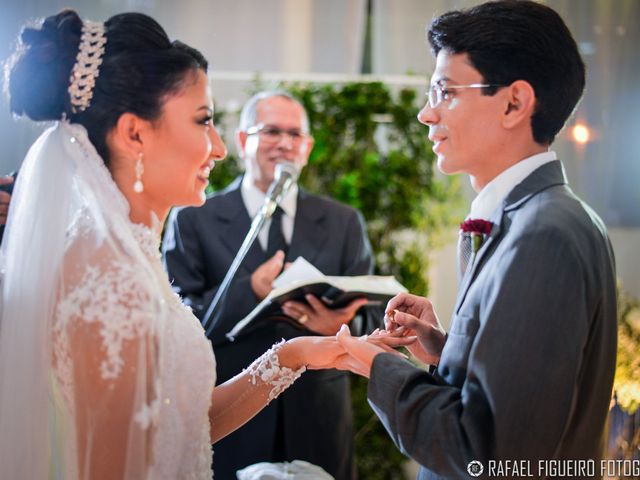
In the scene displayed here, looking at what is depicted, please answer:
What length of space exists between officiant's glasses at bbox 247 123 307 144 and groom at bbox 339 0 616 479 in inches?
66.6

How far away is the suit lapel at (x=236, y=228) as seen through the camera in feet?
10.8

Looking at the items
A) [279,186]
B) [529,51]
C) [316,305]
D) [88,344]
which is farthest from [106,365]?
[279,186]

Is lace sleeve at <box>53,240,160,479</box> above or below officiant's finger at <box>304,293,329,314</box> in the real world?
above

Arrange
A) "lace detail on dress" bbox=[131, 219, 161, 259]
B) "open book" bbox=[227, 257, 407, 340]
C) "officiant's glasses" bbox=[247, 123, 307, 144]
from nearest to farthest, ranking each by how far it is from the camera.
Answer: "lace detail on dress" bbox=[131, 219, 161, 259] < "open book" bbox=[227, 257, 407, 340] < "officiant's glasses" bbox=[247, 123, 307, 144]

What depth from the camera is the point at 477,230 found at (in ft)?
5.73

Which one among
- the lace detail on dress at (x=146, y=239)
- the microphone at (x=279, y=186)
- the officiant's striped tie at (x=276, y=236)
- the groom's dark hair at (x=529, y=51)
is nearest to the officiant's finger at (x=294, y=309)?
the microphone at (x=279, y=186)

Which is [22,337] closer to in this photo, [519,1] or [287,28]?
[519,1]

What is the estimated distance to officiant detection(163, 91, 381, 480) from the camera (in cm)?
308

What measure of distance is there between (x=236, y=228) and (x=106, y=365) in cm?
172

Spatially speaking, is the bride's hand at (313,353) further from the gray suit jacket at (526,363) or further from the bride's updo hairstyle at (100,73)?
the bride's updo hairstyle at (100,73)

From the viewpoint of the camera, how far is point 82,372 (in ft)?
5.57

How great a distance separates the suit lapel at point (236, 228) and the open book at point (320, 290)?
1.29 feet

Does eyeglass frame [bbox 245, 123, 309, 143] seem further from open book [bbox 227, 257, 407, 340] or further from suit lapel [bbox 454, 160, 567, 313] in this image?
suit lapel [bbox 454, 160, 567, 313]

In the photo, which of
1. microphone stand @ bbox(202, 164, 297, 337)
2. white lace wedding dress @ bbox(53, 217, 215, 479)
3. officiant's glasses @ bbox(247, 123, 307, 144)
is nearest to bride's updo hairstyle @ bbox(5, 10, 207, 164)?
white lace wedding dress @ bbox(53, 217, 215, 479)
